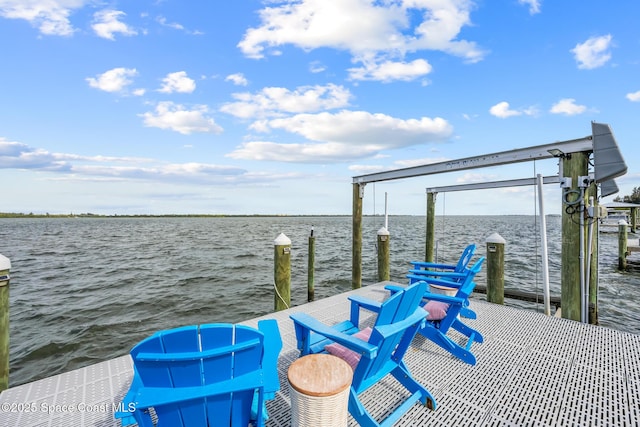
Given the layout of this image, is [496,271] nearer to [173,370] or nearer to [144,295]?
[173,370]

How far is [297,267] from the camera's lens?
13508 mm

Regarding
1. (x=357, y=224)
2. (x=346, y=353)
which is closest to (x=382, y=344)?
(x=346, y=353)

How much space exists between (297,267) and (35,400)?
11071 millimetres

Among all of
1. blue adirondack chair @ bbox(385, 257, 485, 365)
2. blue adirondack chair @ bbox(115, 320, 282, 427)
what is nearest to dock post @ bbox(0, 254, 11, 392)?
blue adirondack chair @ bbox(115, 320, 282, 427)

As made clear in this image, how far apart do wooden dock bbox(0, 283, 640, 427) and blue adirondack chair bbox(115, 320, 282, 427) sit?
2.79 ft

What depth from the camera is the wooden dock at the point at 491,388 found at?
233cm

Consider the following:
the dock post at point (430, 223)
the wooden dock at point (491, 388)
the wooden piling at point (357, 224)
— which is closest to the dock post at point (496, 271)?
the wooden dock at point (491, 388)

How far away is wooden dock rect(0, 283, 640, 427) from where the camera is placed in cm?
233

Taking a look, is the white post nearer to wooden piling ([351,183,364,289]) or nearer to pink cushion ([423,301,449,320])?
pink cushion ([423,301,449,320])

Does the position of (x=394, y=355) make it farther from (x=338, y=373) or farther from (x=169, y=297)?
(x=169, y=297)

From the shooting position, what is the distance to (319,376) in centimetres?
173

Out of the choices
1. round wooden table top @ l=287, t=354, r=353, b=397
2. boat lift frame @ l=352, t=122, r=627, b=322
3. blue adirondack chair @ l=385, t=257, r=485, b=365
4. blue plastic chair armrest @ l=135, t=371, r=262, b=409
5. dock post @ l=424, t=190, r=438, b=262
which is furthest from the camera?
dock post @ l=424, t=190, r=438, b=262

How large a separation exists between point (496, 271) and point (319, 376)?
489 cm

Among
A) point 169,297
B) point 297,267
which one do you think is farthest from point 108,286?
point 297,267
